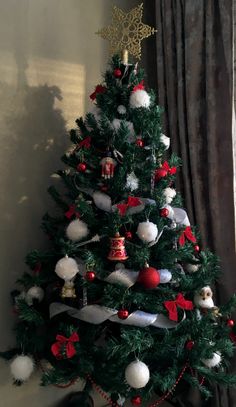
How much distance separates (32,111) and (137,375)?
1.10 m

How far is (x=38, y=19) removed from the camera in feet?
5.70

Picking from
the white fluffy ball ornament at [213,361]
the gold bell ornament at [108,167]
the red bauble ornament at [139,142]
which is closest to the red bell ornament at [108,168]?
the gold bell ornament at [108,167]

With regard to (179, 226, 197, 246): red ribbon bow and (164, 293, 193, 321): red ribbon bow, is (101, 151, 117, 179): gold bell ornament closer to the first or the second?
(179, 226, 197, 246): red ribbon bow

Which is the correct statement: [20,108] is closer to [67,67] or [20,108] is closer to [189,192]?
[67,67]

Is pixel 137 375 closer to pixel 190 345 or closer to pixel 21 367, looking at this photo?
pixel 190 345

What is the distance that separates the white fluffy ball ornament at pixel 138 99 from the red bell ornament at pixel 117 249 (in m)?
0.46

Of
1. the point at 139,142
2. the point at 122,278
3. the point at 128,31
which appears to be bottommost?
the point at 122,278

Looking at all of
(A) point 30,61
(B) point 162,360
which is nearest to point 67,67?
(A) point 30,61

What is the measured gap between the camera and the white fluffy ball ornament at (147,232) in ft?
4.27

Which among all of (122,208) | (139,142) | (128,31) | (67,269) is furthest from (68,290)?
Result: (128,31)

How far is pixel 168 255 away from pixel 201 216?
1.77ft

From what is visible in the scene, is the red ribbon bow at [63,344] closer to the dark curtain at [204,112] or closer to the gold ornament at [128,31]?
the dark curtain at [204,112]

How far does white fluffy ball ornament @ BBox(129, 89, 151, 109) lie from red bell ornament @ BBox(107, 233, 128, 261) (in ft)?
1.51

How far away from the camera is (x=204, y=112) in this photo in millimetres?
1904
